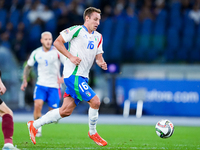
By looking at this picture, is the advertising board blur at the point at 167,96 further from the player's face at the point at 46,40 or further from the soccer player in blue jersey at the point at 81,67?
the soccer player in blue jersey at the point at 81,67

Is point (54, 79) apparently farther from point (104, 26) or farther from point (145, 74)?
point (104, 26)

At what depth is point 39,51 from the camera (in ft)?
30.6

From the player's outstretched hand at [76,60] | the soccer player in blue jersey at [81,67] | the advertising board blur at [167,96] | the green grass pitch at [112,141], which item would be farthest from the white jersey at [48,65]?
the advertising board blur at [167,96]

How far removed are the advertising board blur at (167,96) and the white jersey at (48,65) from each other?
664 centimetres

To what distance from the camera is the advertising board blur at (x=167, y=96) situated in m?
15.1

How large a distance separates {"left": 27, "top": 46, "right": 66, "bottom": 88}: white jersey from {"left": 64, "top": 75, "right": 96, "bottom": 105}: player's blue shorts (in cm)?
266

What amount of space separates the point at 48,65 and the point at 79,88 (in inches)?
117

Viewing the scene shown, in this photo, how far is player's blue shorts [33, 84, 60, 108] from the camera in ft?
29.9

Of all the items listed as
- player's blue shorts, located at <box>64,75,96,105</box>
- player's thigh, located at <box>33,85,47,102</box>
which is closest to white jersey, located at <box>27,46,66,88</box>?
player's thigh, located at <box>33,85,47,102</box>

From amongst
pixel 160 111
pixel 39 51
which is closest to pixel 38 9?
pixel 160 111

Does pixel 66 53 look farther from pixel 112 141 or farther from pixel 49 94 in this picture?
pixel 49 94

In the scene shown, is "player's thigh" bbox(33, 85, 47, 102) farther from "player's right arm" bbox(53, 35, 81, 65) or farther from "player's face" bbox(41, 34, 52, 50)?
"player's right arm" bbox(53, 35, 81, 65)

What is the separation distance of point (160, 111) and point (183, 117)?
0.91 meters

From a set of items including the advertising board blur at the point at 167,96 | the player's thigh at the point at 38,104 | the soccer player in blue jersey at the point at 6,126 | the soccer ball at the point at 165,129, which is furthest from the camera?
the advertising board blur at the point at 167,96
